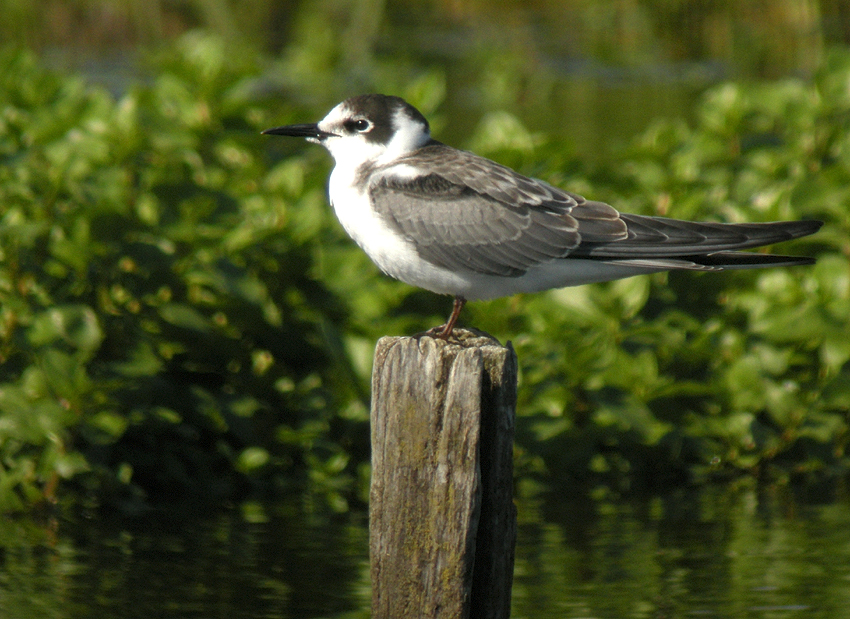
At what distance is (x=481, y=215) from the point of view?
5.08 metres

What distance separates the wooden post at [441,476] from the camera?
14.1ft

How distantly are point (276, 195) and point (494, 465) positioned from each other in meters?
3.86

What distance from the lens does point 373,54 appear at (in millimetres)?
21875

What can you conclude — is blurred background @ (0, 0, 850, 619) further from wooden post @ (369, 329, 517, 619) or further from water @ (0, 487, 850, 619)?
wooden post @ (369, 329, 517, 619)

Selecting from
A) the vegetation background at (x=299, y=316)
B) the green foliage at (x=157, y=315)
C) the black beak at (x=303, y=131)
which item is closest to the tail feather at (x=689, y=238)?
the black beak at (x=303, y=131)

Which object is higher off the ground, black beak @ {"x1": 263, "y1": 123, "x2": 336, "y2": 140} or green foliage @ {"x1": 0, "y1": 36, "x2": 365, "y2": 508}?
black beak @ {"x1": 263, "y1": 123, "x2": 336, "y2": 140}

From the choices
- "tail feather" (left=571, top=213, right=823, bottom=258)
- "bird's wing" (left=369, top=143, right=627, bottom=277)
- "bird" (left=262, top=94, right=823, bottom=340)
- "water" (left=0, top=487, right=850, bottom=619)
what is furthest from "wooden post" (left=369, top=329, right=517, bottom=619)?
"water" (left=0, top=487, right=850, bottom=619)

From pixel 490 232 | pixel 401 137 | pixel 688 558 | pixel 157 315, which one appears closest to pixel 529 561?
pixel 688 558

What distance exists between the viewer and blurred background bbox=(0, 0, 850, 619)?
627cm

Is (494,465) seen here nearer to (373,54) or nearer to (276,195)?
(276,195)

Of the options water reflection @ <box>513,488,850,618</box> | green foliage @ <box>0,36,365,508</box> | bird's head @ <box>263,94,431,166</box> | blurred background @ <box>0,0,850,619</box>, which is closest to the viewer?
bird's head @ <box>263,94,431,166</box>

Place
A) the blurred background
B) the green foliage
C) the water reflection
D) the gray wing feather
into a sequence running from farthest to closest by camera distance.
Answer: the green foliage, the blurred background, the water reflection, the gray wing feather

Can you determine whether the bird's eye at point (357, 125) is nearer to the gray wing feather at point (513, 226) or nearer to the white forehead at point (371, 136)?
the white forehead at point (371, 136)

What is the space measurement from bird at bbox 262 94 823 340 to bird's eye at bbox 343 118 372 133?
0.05 m
